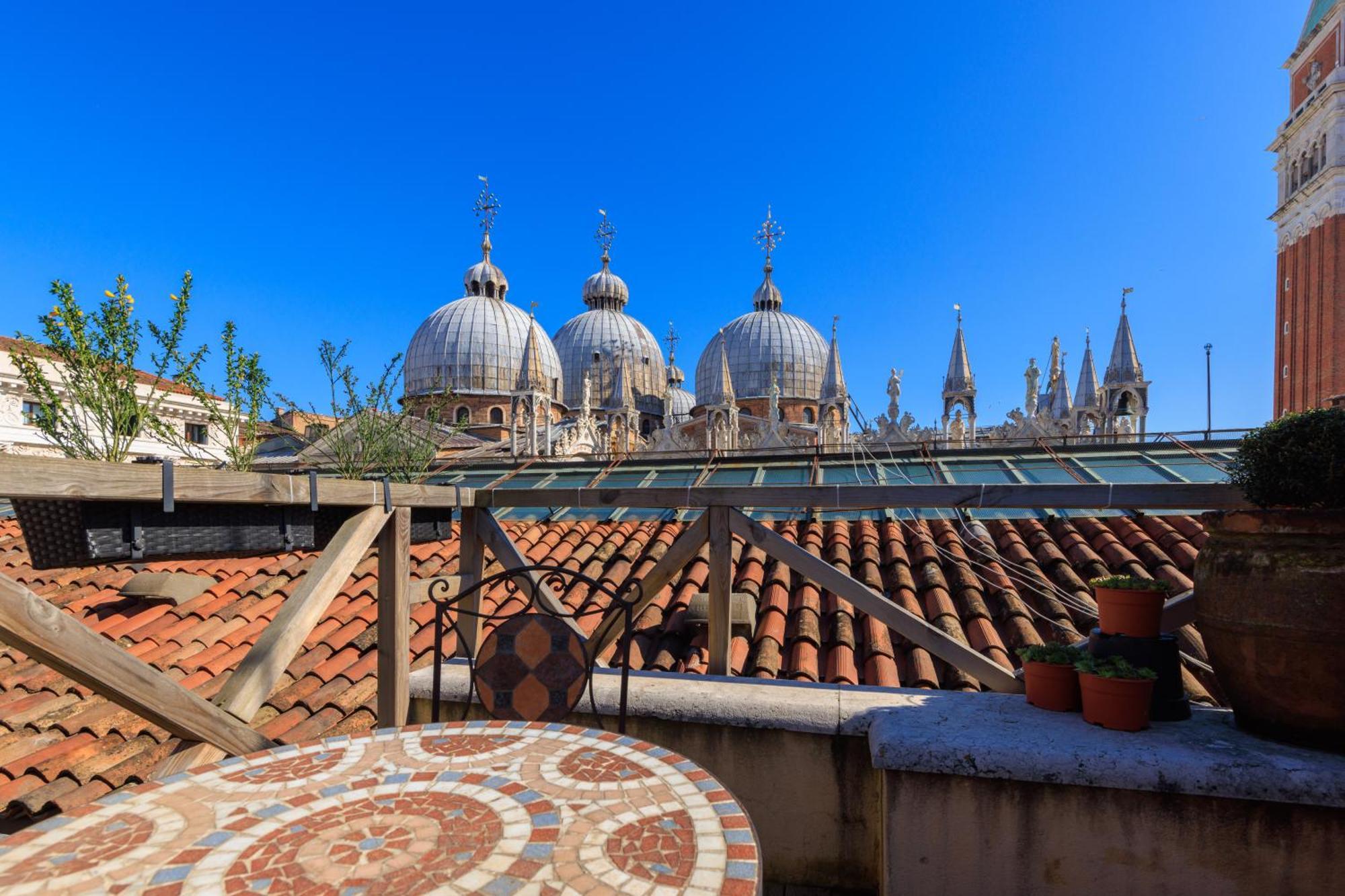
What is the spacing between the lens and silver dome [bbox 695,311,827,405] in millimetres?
51094

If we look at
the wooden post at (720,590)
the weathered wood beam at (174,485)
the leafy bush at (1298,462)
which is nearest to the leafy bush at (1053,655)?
the leafy bush at (1298,462)

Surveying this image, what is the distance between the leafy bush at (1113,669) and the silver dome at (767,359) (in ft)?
157

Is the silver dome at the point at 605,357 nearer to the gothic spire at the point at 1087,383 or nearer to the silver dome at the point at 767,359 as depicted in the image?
the silver dome at the point at 767,359

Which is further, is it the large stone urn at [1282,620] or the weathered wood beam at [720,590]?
the weathered wood beam at [720,590]

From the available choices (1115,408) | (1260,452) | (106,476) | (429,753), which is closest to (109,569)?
(106,476)

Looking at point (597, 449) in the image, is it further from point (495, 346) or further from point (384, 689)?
point (384, 689)

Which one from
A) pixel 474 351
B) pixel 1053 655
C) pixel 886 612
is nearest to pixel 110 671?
pixel 886 612

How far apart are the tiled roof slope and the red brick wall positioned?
1940 inches

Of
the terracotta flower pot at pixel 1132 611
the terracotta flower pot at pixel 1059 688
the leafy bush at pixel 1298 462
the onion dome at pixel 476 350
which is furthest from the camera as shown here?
the onion dome at pixel 476 350

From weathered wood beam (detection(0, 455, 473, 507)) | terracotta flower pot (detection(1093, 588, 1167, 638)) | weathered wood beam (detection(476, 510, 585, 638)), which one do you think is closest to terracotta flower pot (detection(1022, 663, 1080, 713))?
terracotta flower pot (detection(1093, 588, 1167, 638))

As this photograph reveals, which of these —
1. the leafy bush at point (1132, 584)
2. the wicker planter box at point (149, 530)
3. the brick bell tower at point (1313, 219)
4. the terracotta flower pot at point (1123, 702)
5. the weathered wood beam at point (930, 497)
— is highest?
the brick bell tower at point (1313, 219)

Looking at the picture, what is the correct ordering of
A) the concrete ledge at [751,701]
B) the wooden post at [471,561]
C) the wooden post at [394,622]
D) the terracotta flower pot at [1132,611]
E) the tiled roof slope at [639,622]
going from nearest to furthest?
the terracotta flower pot at [1132,611] < the concrete ledge at [751,701] < the wooden post at [394,622] < the tiled roof slope at [639,622] < the wooden post at [471,561]

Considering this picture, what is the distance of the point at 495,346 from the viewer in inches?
1940

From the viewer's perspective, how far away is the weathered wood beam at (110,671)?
2.01 m
